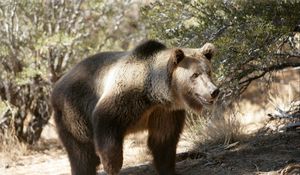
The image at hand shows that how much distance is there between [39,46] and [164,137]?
4025 mm

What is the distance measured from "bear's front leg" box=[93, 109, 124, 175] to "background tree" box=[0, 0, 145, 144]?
3989 millimetres

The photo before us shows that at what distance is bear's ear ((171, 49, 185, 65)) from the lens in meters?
5.88

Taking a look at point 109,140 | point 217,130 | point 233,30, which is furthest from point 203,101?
point 217,130

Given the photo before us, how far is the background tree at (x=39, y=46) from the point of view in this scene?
402 inches

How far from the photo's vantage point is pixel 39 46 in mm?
9797

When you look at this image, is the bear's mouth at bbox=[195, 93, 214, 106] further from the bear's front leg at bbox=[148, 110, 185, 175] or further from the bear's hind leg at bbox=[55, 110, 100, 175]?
the bear's hind leg at bbox=[55, 110, 100, 175]

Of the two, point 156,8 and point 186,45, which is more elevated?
point 156,8

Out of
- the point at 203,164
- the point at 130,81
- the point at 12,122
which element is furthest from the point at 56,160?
the point at 130,81

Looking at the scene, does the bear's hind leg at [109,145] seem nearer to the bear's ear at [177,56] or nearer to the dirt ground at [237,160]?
the bear's ear at [177,56]

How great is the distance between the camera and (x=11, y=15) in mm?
10172

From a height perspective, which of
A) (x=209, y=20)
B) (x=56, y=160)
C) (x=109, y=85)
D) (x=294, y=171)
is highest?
(x=209, y=20)

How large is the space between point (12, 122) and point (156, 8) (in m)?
4.07

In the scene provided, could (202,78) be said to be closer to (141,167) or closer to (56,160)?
(141,167)

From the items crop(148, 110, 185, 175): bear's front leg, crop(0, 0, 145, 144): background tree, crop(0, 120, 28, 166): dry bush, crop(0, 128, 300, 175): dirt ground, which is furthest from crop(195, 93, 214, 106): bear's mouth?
crop(0, 120, 28, 166): dry bush
